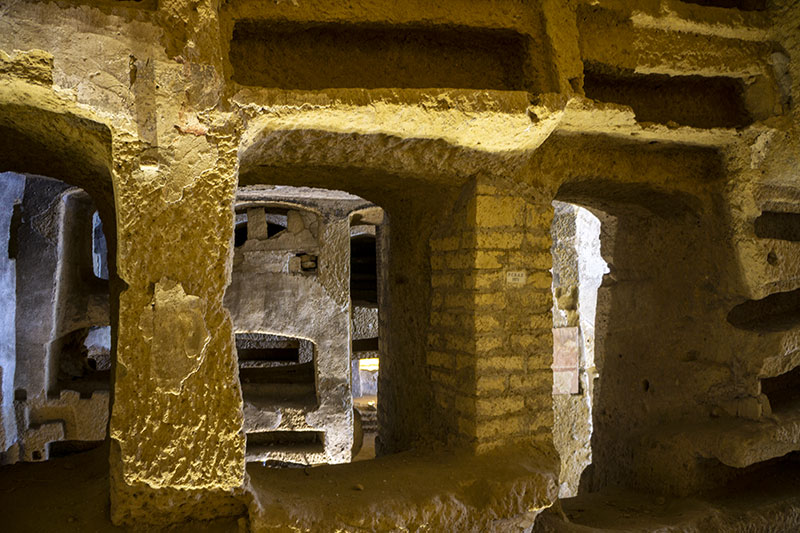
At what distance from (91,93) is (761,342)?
11.4 ft

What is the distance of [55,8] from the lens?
6.49ft

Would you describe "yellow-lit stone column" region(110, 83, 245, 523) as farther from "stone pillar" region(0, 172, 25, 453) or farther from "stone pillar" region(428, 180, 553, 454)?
"stone pillar" region(0, 172, 25, 453)

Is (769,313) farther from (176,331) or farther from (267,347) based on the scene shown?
(267,347)

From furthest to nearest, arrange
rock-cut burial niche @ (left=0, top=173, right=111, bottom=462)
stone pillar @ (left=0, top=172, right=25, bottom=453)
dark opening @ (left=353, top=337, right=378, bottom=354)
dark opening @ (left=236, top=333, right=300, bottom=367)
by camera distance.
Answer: dark opening @ (left=353, top=337, right=378, bottom=354) < dark opening @ (left=236, top=333, right=300, bottom=367) < rock-cut burial niche @ (left=0, top=173, right=111, bottom=462) < stone pillar @ (left=0, top=172, right=25, bottom=453)

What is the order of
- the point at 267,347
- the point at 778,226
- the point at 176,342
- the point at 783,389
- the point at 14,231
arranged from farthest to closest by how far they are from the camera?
the point at 267,347, the point at 14,231, the point at 783,389, the point at 778,226, the point at 176,342

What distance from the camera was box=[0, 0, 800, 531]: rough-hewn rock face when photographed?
216cm

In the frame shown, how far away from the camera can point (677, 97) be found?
3.17m

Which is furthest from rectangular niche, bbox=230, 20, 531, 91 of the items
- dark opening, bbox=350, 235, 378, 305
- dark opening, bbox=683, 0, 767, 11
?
dark opening, bbox=350, 235, 378, 305

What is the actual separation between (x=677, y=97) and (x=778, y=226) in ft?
3.73

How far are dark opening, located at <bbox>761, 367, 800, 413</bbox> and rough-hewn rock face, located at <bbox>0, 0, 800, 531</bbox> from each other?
21mm

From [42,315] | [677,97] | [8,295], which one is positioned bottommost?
[42,315]

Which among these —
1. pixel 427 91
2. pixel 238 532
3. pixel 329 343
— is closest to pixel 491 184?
pixel 427 91

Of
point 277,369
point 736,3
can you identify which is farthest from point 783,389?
point 277,369

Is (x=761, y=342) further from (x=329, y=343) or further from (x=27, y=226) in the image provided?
(x=27, y=226)
